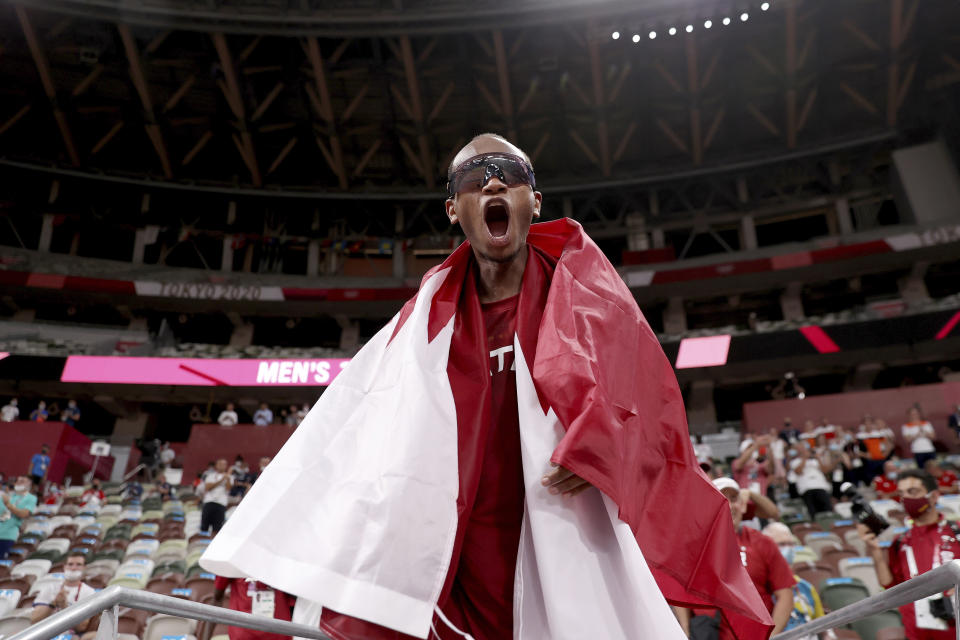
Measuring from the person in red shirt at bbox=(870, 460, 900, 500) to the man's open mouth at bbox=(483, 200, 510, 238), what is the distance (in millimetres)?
7551

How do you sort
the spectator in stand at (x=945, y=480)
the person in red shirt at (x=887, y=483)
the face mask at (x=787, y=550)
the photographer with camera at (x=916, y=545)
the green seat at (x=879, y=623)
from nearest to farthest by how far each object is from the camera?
the photographer with camera at (x=916, y=545) < the green seat at (x=879, y=623) < the face mask at (x=787, y=550) < the spectator in stand at (x=945, y=480) < the person in red shirt at (x=887, y=483)

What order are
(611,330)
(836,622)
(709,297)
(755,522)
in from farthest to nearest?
1. (709,297)
2. (755,522)
3. (836,622)
4. (611,330)

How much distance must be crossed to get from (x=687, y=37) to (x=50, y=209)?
750 inches

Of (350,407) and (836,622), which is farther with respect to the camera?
(836,622)

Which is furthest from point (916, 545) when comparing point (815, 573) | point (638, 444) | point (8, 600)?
point (8, 600)

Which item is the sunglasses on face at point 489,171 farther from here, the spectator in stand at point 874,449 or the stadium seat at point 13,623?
the spectator in stand at point 874,449

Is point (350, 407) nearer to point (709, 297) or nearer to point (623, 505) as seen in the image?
point (623, 505)

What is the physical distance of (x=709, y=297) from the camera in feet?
67.8

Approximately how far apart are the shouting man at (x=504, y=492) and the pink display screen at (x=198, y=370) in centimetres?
1367

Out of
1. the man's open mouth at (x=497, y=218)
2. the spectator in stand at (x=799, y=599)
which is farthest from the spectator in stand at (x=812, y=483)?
the man's open mouth at (x=497, y=218)

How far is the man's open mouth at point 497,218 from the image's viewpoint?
5.58ft

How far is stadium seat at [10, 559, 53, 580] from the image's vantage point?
261 inches

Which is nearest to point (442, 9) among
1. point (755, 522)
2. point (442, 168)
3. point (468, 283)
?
point (442, 168)

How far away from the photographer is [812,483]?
8.11 meters
